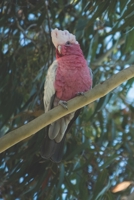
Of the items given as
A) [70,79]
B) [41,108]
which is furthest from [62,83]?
[41,108]

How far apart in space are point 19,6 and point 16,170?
782 mm

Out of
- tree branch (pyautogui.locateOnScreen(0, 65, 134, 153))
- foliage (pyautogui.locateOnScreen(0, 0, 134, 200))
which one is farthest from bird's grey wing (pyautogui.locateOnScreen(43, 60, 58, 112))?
tree branch (pyautogui.locateOnScreen(0, 65, 134, 153))

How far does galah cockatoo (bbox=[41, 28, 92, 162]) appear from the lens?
186 centimetres

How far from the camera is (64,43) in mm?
1896

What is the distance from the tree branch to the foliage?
35 cm

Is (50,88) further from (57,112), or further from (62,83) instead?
(57,112)

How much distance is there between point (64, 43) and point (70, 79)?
0.14 meters

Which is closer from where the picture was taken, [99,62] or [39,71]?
[39,71]

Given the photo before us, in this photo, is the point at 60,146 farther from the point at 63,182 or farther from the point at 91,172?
the point at 91,172

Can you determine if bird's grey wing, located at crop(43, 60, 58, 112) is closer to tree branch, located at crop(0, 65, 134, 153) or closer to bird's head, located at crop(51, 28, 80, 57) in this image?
bird's head, located at crop(51, 28, 80, 57)

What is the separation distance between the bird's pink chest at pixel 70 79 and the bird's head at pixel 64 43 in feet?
0.15

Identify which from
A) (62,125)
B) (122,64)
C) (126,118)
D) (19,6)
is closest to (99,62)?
(122,64)

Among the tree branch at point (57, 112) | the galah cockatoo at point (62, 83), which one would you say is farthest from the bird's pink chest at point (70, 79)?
the tree branch at point (57, 112)

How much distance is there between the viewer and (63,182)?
2.03 m
